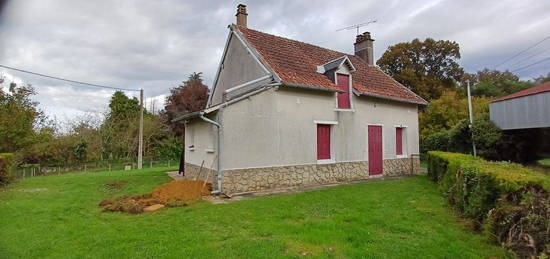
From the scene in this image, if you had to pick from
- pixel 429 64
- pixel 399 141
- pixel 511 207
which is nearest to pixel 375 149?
pixel 399 141

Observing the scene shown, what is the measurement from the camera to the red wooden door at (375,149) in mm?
12289

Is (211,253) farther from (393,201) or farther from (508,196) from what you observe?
(393,201)

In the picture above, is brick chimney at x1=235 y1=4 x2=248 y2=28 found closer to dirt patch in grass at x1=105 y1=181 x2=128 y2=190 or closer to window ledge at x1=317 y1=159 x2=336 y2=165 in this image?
window ledge at x1=317 y1=159 x2=336 y2=165

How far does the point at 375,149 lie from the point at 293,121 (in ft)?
16.7

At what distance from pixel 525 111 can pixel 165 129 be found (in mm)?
26732

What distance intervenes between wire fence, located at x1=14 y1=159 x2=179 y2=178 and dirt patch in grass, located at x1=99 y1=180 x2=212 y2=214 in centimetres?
1431

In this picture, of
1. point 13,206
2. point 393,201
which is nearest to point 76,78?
point 13,206

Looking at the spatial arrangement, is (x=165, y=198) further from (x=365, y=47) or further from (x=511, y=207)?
(x=365, y=47)

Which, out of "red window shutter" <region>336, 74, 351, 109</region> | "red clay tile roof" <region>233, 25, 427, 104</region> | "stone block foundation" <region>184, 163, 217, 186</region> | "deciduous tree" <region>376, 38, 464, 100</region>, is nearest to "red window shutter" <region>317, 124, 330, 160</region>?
"red window shutter" <region>336, 74, 351, 109</region>

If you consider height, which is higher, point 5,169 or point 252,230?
point 5,169

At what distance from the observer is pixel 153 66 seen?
18531 mm

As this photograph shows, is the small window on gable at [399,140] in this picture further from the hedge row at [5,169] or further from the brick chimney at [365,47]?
the hedge row at [5,169]

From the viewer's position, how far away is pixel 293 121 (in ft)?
32.1

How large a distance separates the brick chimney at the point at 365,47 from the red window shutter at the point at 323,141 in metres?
8.03
